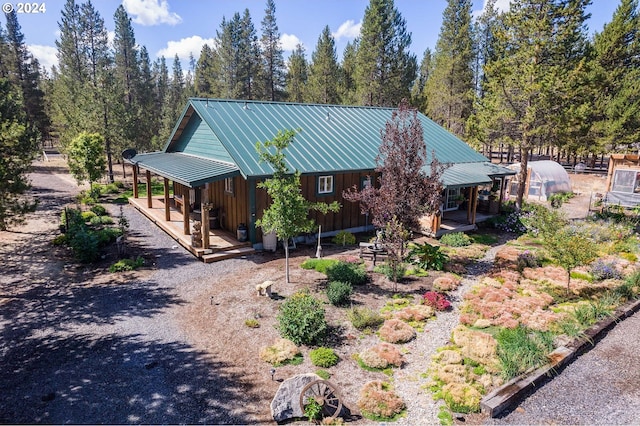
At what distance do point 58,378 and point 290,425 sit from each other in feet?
15.8

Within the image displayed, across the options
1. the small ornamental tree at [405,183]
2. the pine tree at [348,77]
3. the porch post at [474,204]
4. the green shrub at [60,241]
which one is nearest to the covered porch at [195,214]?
the green shrub at [60,241]

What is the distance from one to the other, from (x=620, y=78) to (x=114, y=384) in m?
43.1

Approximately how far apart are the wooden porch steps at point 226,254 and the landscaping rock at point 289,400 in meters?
8.32

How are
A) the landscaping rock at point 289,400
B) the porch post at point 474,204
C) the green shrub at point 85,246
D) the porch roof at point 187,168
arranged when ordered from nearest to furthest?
the landscaping rock at point 289,400 → the green shrub at point 85,246 → the porch roof at point 187,168 → the porch post at point 474,204

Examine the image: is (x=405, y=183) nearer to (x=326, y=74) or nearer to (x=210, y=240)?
(x=210, y=240)

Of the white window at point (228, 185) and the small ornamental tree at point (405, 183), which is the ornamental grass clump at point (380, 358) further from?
the white window at point (228, 185)

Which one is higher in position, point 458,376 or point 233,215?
point 233,215

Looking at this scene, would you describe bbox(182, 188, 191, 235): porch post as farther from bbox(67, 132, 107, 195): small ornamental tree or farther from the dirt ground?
bbox(67, 132, 107, 195): small ornamental tree

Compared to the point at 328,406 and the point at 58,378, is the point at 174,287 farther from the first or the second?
the point at 328,406

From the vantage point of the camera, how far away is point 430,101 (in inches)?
1556

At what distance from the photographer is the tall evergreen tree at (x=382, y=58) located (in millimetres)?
35344

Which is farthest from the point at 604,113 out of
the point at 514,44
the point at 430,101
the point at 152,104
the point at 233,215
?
the point at 152,104

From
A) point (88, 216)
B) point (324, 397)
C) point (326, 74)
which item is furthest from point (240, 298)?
point (326, 74)

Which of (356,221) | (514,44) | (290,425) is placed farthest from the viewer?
(514,44)
